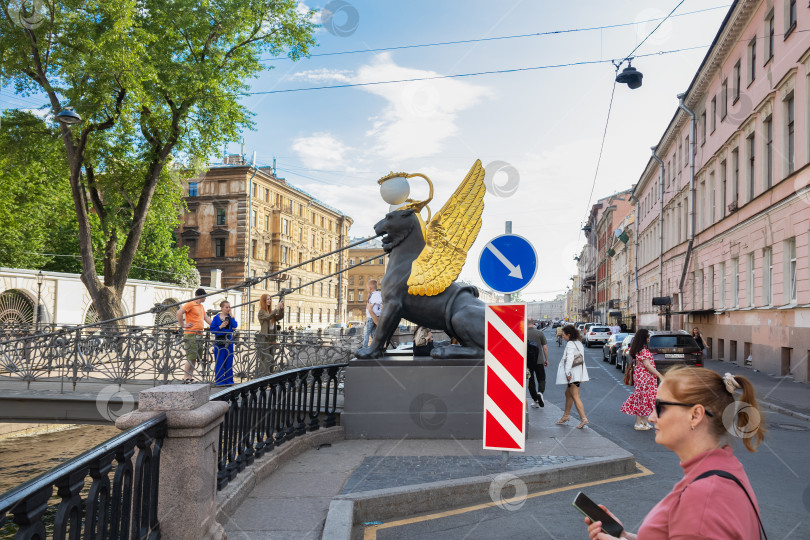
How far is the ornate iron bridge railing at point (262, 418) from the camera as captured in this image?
17.3ft

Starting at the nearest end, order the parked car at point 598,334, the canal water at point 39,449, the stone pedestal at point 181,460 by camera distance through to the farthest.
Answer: the stone pedestal at point 181,460 < the canal water at point 39,449 < the parked car at point 598,334

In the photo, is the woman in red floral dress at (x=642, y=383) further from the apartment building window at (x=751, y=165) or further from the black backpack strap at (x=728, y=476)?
the apartment building window at (x=751, y=165)

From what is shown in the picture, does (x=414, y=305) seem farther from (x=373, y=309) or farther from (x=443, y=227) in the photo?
(x=373, y=309)

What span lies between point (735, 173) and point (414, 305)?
916 inches

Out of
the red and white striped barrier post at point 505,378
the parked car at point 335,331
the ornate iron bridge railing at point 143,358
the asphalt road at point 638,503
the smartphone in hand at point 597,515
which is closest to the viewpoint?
the smartphone in hand at point 597,515

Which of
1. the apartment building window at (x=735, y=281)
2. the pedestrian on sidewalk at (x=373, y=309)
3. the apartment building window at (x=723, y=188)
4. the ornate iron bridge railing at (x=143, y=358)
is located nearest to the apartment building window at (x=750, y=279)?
the apartment building window at (x=735, y=281)

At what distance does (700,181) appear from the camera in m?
32.3

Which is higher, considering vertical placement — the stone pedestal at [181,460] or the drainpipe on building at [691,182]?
the drainpipe on building at [691,182]

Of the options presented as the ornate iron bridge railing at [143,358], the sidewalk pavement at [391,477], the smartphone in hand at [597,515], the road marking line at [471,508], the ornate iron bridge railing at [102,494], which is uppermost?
the smartphone in hand at [597,515]

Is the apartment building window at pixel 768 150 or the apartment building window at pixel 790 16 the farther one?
the apartment building window at pixel 768 150

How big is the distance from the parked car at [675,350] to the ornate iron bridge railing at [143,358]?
916cm

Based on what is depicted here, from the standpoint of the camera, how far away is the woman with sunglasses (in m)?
1.74

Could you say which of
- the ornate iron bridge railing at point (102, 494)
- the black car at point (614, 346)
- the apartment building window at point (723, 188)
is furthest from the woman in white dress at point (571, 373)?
the apartment building window at point (723, 188)

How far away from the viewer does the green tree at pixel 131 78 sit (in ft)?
56.2
